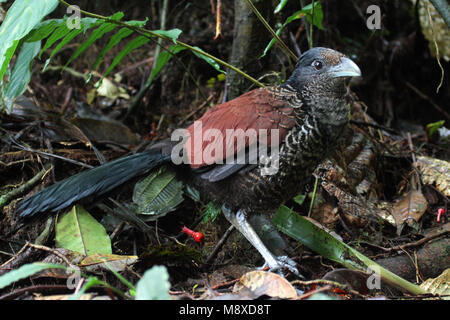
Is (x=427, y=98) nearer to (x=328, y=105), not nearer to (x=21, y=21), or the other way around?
(x=328, y=105)

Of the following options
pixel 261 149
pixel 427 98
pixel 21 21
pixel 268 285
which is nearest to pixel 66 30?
pixel 21 21

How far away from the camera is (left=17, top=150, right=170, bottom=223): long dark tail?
2.53 metres

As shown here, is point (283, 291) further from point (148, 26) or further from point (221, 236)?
point (148, 26)

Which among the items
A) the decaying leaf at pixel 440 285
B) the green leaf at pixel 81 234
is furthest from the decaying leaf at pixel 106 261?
the decaying leaf at pixel 440 285

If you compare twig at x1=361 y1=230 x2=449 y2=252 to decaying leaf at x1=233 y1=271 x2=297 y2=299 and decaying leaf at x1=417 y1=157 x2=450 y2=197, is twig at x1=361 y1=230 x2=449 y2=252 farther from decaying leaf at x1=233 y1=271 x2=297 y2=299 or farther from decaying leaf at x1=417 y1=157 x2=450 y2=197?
decaying leaf at x1=233 y1=271 x2=297 y2=299

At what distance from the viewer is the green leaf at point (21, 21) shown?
1.98 metres

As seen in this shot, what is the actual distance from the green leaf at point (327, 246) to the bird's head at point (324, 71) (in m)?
0.80

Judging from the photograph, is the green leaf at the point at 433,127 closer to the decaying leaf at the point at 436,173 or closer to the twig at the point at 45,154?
the decaying leaf at the point at 436,173

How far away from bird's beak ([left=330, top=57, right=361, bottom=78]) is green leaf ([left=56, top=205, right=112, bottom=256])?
5.49ft

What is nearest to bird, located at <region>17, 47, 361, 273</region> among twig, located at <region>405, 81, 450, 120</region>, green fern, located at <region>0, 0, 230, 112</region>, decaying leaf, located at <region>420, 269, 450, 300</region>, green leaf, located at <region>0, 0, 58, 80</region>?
green fern, located at <region>0, 0, 230, 112</region>

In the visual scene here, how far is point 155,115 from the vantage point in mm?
4215

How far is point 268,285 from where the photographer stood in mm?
1945
